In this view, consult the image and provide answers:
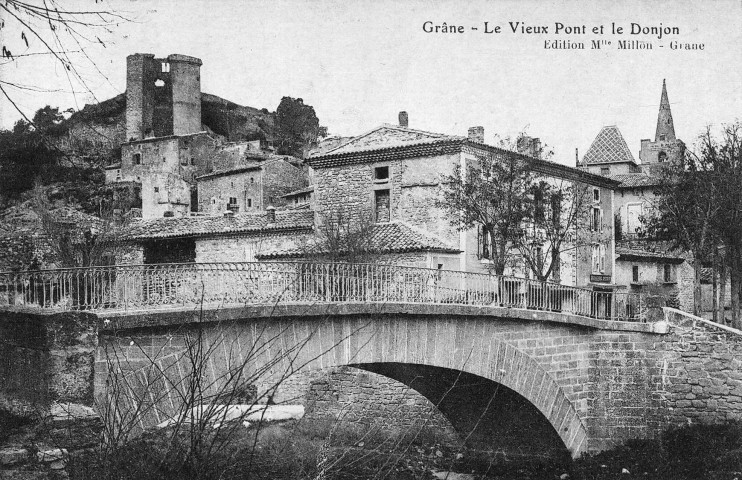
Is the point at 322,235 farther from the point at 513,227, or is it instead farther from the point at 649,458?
the point at 649,458

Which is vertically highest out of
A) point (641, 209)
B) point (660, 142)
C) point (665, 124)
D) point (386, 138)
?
point (665, 124)

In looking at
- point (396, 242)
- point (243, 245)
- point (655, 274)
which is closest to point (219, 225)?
point (243, 245)

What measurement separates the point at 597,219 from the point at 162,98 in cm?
4420

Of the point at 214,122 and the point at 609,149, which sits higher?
the point at 214,122

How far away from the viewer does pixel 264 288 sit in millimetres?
10500

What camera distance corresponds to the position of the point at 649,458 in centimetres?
1577

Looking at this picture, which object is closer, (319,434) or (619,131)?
(319,434)

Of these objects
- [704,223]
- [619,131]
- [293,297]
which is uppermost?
[619,131]

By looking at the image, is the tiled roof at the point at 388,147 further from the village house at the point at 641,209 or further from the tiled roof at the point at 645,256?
the tiled roof at the point at 645,256

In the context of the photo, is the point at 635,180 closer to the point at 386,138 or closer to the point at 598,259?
the point at 598,259

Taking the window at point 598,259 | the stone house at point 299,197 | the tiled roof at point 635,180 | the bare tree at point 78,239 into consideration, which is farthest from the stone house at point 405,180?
the tiled roof at point 635,180

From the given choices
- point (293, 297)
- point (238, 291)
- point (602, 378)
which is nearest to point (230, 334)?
point (238, 291)

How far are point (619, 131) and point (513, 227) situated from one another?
28.1 m

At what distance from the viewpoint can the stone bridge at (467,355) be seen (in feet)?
26.2
